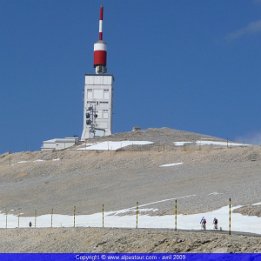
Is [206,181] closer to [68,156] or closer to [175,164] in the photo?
[175,164]

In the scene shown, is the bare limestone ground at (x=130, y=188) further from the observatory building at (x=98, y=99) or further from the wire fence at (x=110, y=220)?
the observatory building at (x=98, y=99)

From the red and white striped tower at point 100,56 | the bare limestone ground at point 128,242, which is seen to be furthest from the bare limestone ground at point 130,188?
the red and white striped tower at point 100,56

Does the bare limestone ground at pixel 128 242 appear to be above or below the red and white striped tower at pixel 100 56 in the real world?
below

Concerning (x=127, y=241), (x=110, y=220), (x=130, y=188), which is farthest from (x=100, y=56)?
(x=127, y=241)

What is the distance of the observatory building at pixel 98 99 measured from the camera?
15025cm

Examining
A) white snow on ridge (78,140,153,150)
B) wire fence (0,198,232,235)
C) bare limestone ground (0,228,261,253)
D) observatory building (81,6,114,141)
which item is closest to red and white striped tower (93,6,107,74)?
observatory building (81,6,114,141)

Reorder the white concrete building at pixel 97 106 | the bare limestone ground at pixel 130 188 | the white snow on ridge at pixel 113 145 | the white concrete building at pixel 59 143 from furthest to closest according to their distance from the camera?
the white concrete building at pixel 97 106 → the white concrete building at pixel 59 143 → the white snow on ridge at pixel 113 145 → the bare limestone ground at pixel 130 188

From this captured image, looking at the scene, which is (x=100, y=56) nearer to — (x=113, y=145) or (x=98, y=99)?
(x=98, y=99)

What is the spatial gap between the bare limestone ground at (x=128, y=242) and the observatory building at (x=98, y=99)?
115 meters

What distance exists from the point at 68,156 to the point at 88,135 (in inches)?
1454

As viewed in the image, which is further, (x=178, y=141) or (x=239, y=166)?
Result: (x=178, y=141)

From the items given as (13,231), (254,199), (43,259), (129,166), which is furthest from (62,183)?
(43,259)

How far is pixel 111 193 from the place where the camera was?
72188mm

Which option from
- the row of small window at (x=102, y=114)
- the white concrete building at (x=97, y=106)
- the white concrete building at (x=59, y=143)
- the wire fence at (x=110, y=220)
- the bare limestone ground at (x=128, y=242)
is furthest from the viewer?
the row of small window at (x=102, y=114)
